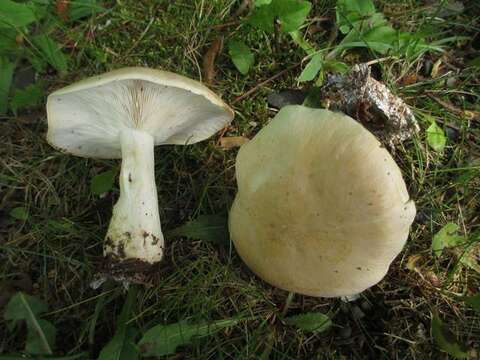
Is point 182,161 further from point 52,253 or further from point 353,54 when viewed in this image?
point 353,54

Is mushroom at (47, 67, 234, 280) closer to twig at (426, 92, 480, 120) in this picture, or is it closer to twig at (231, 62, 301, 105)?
twig at (231, 62, 301, 105)

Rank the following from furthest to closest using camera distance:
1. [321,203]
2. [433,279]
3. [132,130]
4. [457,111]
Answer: [457,111] → [433,279] → [132,130] → [321,203]

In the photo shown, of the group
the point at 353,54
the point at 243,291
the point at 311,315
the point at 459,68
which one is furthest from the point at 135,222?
the point at 459,68

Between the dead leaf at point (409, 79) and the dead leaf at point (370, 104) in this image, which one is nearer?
the dead leaf at point (370, 104)

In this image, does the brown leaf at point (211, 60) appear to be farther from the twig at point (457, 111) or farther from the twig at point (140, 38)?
the twig at point (457, 111)

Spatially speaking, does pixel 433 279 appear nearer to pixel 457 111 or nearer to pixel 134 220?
pixel 457 111

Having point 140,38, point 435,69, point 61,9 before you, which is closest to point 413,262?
point 435,69

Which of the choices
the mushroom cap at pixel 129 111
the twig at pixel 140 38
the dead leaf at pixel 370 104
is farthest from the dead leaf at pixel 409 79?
the twig at pixel 140 38
